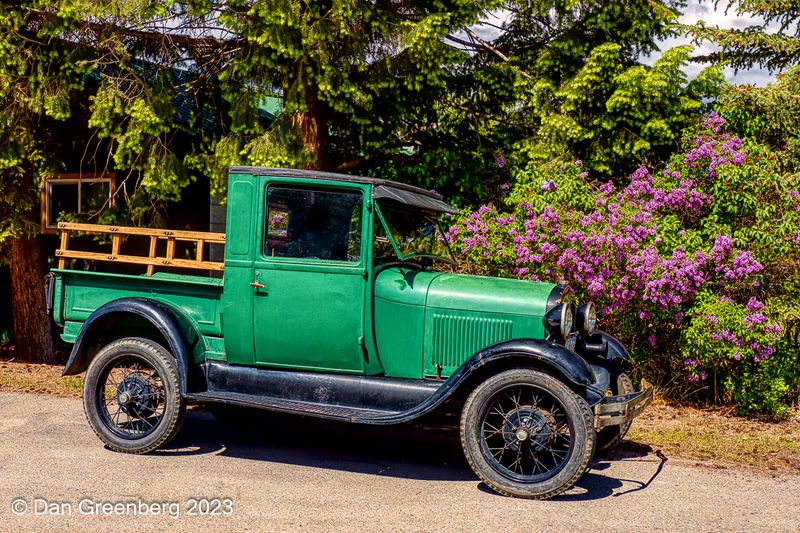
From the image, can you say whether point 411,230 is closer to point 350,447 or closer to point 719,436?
point 350,447

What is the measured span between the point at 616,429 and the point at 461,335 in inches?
59.3

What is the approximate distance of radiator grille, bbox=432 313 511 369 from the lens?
17.9ft

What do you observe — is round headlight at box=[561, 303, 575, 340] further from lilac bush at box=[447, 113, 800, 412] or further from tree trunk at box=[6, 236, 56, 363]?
tree trunk at box=[6, 236, 56, 363]

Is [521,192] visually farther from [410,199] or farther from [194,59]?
[194,59]

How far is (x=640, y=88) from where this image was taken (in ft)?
28.6

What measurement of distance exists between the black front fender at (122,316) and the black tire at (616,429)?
3194 mm

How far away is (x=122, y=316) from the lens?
6160mm

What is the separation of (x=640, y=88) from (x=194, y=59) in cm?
554

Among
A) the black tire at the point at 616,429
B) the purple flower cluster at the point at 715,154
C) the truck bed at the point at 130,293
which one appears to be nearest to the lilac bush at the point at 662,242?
the purple flower cluster at the point at 715,154

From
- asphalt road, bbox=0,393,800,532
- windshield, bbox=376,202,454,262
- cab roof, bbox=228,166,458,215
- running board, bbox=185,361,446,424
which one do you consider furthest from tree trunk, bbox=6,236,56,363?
windshield, bbox=376,202,454,262

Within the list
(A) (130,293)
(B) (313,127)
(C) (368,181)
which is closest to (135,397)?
(A) (130,293)

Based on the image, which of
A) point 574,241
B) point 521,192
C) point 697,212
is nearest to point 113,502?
point 574,241

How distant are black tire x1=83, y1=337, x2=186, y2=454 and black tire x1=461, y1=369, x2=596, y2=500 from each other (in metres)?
2.21

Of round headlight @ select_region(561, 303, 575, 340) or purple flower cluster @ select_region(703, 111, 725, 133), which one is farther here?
purple flower cluster @ select_region(703, 111, 725, 133)
